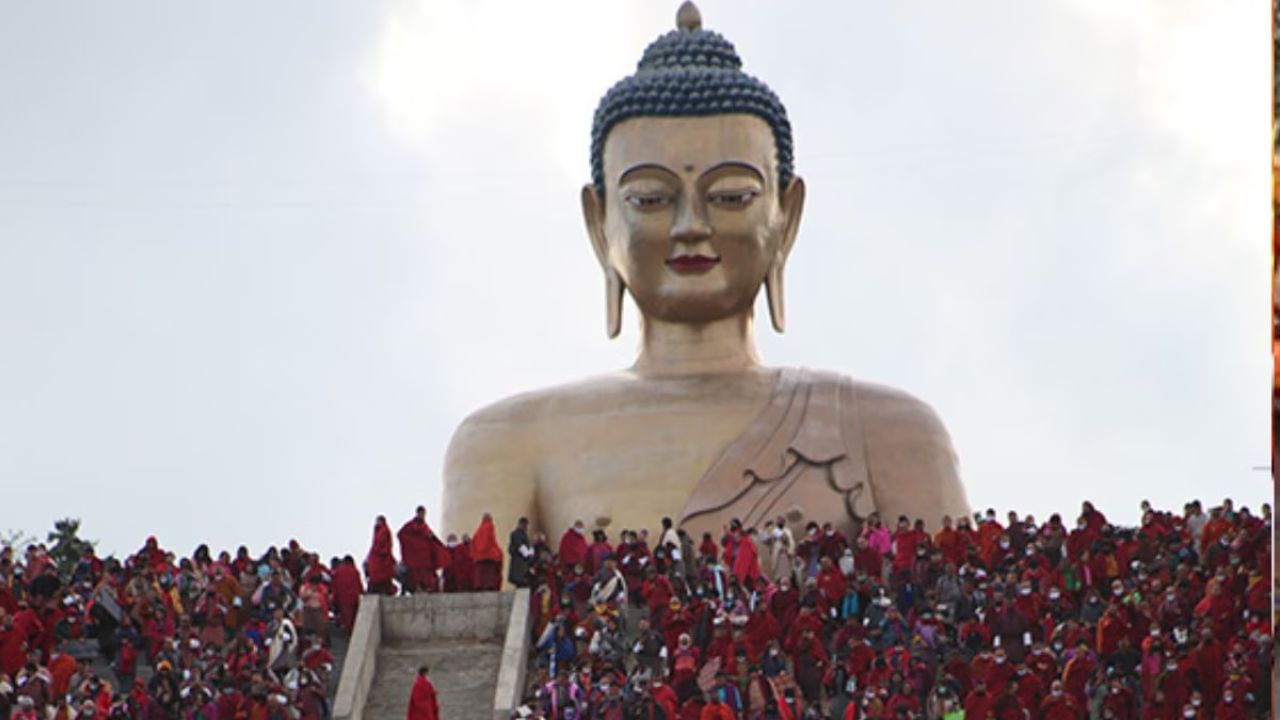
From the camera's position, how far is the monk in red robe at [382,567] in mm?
34844

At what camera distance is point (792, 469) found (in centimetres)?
3797

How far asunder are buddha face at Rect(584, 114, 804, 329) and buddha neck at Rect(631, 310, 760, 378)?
6.1 inches

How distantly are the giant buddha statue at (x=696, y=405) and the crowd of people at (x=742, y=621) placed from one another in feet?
2.62

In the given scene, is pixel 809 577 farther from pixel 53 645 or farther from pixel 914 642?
pixel 53 645

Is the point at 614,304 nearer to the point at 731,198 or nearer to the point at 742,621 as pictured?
the point at 731,198

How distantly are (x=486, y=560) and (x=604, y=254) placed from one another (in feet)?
17.8

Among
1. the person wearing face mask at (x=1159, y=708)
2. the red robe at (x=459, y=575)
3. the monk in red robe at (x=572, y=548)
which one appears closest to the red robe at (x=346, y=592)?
the red robe at (x=459, y=575)

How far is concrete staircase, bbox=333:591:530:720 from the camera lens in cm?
3167

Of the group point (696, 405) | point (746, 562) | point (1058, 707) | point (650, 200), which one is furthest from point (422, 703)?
point (650, 200)

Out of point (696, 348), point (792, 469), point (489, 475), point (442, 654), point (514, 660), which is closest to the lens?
point (514, 660)

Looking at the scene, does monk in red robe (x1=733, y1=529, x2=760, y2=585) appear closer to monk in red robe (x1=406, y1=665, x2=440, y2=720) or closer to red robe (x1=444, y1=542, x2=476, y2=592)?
red robe (x1=444, y1=542, x2=476, y2=592)

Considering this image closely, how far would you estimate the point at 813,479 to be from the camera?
37.9 m

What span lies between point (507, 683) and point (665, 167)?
837 centimetres

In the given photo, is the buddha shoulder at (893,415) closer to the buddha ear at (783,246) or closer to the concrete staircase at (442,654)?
the buddha ear at (783,246)
